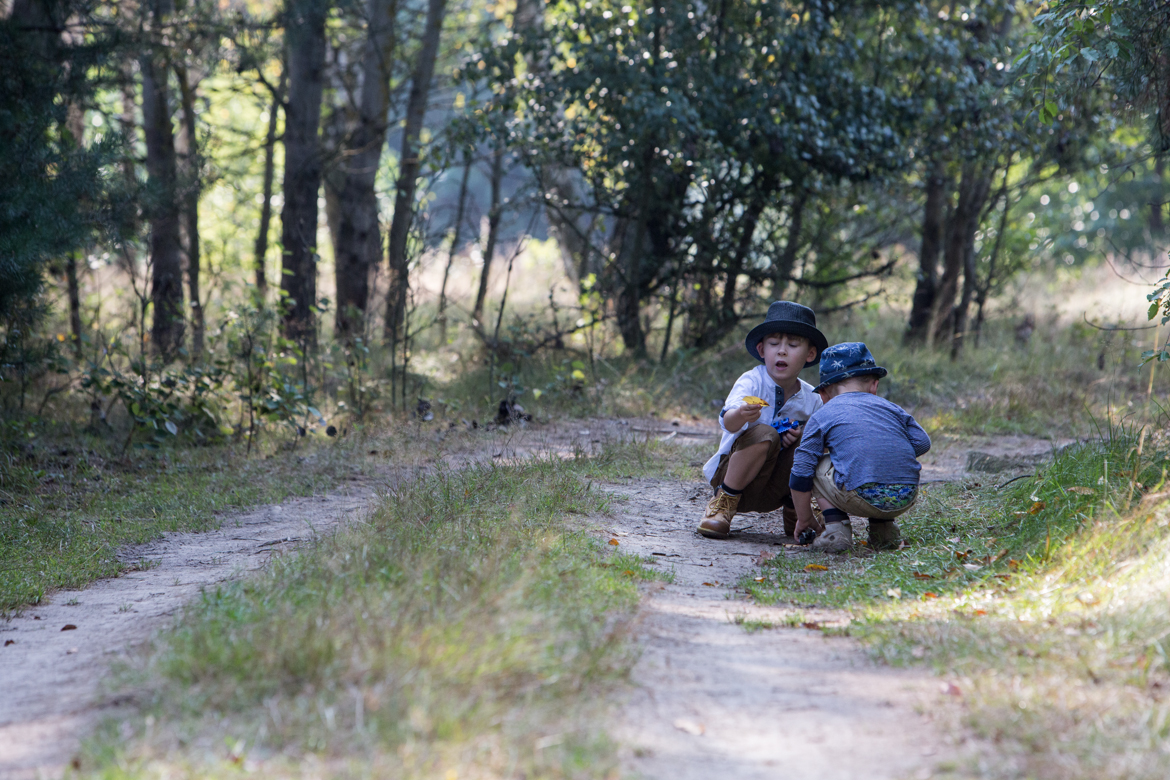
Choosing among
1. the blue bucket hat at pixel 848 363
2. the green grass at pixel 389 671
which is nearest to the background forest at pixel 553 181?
the blue bucket hat at pixel 848 363

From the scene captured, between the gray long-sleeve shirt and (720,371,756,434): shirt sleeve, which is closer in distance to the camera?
the gray long-sleeve shirt

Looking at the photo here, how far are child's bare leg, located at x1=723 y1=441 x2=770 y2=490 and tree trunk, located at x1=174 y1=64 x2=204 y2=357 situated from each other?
5.58 m

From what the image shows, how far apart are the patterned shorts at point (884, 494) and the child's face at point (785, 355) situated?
789mm

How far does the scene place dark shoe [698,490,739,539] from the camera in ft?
16.1

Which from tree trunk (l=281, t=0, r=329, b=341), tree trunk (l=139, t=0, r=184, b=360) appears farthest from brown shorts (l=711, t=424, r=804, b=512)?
tree trunk (l=139, t=0, r=184, b=360)

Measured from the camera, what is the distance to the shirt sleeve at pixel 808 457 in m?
4.55

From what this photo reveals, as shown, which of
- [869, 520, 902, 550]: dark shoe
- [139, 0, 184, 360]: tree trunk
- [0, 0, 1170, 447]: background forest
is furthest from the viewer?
[139, 0, 184, 360]: tree trunk

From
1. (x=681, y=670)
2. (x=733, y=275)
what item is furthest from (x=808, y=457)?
(x=733, y=275)

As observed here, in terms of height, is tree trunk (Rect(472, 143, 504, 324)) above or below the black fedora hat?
above

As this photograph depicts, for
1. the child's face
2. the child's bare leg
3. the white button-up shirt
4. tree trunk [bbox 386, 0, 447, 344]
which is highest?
tree trunk [bbox 386, 0, 447, 344]

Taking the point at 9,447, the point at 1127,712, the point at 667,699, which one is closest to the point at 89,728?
the point at 667,699

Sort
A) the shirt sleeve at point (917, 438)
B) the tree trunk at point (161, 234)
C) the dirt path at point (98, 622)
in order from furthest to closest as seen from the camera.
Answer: the tree trunk at point (161, 234) < the shirt sleeve at point (917, 438) < the dirt path at point (98, 622)

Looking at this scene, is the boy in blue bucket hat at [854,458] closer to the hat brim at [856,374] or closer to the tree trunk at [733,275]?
the hat brim at [856,374]

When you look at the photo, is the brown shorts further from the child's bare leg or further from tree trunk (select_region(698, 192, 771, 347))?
tree trunk (select_region(698, 192, 771, 347))
